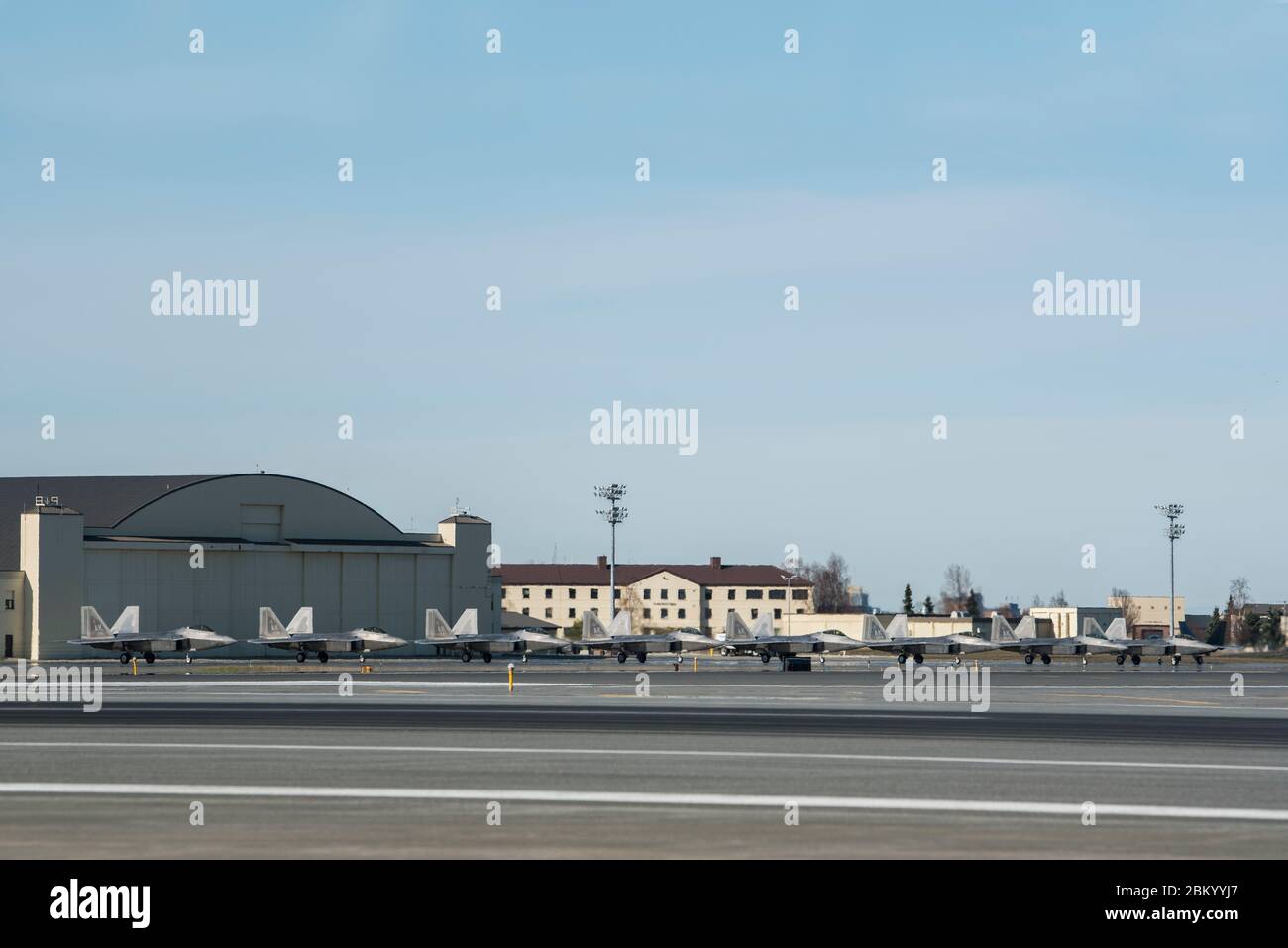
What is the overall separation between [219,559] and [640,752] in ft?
236

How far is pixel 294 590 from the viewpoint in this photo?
9556cm

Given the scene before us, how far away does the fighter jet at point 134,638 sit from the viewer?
81.6m

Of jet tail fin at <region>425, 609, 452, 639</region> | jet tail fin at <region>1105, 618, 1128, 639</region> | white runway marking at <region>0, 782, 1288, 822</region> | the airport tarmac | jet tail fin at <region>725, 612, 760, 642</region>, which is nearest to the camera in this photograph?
the airport tarmac

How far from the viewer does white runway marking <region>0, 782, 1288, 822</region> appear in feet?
62.3

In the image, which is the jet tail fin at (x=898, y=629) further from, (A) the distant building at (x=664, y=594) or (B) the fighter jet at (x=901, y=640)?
(A) the distant building at (x=664, y=594)

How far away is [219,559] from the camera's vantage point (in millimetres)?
93125

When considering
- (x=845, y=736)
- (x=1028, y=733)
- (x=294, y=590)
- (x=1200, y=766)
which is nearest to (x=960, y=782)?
(x=1200, y=766)

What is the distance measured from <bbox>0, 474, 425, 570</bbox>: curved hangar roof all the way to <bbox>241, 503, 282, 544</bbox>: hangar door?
0.21ft

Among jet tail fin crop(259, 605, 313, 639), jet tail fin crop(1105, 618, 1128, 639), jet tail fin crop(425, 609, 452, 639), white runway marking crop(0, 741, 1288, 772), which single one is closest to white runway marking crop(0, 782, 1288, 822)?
white runway marking crop(0, 741, 1288, 772)

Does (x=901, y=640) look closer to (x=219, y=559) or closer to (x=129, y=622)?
(x=219, y=559)

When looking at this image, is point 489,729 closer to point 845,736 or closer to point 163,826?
point 845,736

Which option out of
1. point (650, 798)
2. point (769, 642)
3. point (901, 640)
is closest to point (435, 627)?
point (769, 642)

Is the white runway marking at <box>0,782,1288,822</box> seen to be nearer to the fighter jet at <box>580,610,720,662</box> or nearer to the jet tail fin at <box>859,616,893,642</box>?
the fighter jet at <box>580,610,720,662</box>

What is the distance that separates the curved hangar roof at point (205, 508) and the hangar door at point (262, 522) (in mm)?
65
